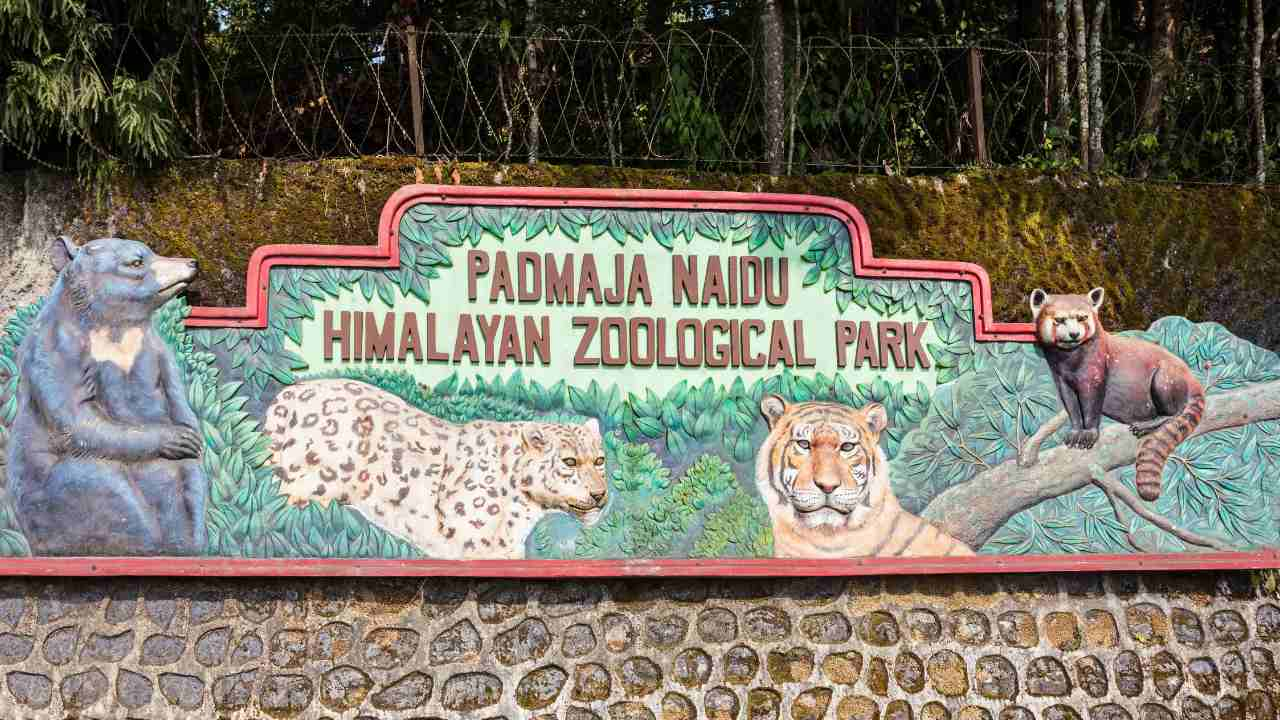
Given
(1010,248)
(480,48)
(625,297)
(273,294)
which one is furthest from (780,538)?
(480,48)

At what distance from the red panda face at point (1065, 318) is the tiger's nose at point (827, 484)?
1.38 metres

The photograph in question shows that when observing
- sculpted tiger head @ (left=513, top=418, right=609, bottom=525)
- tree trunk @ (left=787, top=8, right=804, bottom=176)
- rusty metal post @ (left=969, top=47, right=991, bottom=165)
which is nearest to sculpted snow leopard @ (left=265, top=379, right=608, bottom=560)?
sculpted tiger head @ (left=513, top=418, right=609, bottom=525)

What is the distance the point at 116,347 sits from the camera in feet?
22.0

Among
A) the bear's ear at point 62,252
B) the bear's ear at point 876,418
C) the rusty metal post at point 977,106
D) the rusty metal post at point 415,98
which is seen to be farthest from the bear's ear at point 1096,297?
the bear's ear at point 62,252

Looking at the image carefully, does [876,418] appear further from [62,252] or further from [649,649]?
[62,252]

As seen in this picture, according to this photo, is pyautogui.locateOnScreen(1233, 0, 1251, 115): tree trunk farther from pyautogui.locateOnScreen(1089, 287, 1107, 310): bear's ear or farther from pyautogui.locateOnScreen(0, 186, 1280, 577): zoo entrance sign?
pyautogui.locateOnScreen(1089, 287, 1107, 310): bear's ear

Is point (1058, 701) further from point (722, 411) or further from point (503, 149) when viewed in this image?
point (503, 149)

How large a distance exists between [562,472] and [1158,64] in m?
4.64

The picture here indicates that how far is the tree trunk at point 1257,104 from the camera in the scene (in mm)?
8594

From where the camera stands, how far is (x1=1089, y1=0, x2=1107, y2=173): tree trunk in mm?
8312

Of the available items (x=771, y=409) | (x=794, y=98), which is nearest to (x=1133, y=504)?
(x=771, y=409)

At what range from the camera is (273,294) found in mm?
6824

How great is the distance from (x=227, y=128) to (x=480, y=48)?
1.60 meters

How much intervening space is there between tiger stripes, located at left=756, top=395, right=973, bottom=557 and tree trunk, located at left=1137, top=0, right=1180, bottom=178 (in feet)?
10.0
